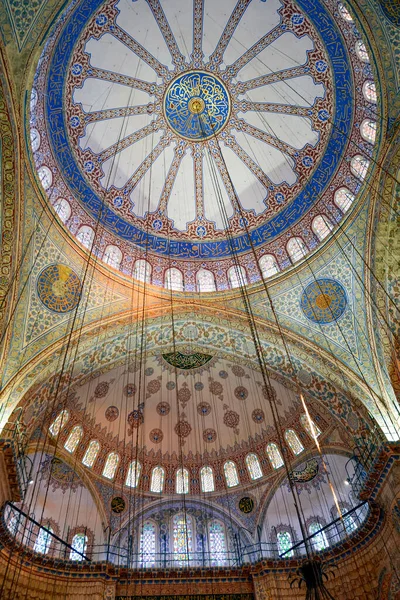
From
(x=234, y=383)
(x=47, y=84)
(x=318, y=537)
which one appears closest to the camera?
(x=47, y=84)

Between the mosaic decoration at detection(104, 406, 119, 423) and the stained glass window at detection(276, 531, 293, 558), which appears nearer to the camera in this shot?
the stained glass window at detection(276, 531, 293, 558)

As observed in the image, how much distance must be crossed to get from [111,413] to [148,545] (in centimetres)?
394

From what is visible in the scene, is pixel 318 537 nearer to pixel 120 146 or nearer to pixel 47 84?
pixel 120 146

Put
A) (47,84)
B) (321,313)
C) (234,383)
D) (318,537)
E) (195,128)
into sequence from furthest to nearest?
(234,383) → (195,128) → (318,537) → (321,313) → (47,84)

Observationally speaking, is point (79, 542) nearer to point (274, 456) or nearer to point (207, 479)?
point (207, 479)

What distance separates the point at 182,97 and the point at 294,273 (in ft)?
19.6

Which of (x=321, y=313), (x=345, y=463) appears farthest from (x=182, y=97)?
(x=345, y=463)

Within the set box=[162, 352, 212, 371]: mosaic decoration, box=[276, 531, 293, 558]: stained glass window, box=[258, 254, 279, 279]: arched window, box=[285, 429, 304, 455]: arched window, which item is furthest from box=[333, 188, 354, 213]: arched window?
box=[276, 531, 293, 558]: stained glass window

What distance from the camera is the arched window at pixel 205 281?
12250 millimetres

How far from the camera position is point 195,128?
41.2ft

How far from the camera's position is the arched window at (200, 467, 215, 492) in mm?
13367

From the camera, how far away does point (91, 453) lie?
12.8 meters

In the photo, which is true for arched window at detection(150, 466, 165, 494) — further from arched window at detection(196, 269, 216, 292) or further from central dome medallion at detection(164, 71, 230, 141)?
central dome medallion at detection(164, 71, 230, 141)

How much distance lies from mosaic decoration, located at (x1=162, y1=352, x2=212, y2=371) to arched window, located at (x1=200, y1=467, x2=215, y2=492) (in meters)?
3.45
